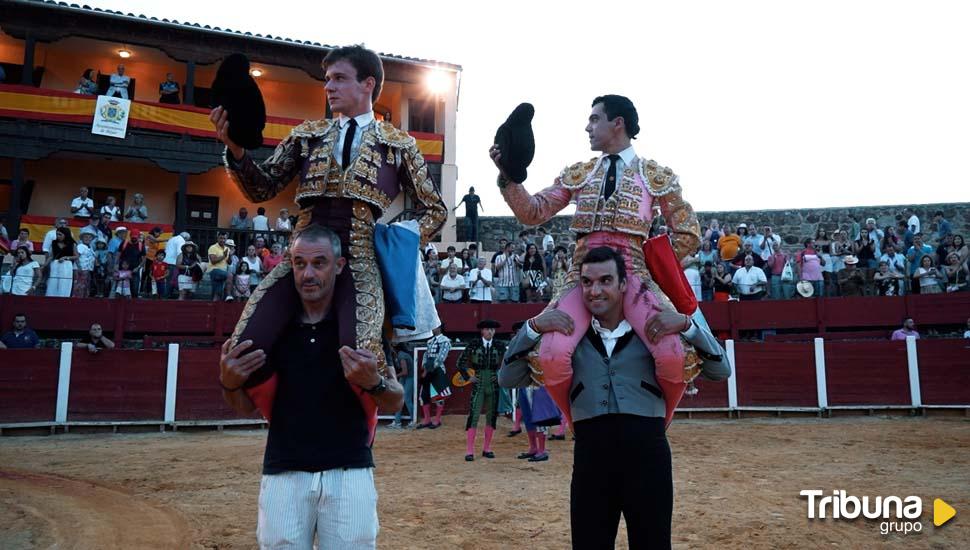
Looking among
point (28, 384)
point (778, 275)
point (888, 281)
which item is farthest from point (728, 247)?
point (28, 384)

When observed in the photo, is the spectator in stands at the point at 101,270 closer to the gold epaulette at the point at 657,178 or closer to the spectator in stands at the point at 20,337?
the spectator in stands at the point at 20,337

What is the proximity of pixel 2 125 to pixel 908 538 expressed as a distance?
18.0m

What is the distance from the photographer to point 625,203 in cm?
311

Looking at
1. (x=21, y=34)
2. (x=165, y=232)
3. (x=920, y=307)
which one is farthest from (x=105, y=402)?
(x=920, y=307)

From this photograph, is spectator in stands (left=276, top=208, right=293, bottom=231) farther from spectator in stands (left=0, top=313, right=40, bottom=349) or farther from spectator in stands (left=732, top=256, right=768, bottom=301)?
spectator in stands (left=732, top=256, right=768, bottom=301)

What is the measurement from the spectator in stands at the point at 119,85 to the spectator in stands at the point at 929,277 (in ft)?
55.6

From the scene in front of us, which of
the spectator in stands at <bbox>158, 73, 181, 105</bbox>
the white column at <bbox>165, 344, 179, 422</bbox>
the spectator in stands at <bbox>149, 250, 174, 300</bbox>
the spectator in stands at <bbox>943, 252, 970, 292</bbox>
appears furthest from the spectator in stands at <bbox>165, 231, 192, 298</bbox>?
the spectator in stands at <bbox>943, 252, 970, 292</bbox>

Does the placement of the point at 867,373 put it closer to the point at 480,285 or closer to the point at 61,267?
the point at 480,285

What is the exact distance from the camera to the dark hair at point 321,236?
2.49 m

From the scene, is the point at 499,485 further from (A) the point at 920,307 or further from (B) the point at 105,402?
(A) the point at 920,307

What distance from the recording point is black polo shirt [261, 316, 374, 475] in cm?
242

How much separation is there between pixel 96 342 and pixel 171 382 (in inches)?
51.5

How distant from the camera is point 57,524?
5.20 meters

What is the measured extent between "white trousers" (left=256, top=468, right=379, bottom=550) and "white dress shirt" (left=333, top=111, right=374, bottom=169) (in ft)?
3.85
